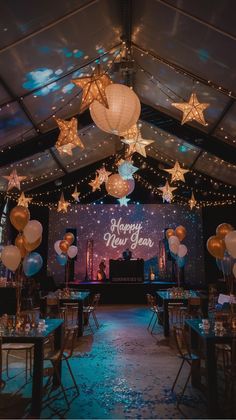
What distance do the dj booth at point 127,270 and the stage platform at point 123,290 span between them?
0.31 meters

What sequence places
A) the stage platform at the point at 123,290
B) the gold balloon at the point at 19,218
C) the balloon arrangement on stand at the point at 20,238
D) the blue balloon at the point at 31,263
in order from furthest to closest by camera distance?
the stage platform at the point at 123,290, the blue balloon at the point at 31,263, the gold balloon at the point at 19,218, the balloon arrangement on stand at the point at 20,238

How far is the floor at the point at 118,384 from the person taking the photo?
3.56m

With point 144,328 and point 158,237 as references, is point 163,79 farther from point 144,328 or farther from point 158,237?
point 158,237

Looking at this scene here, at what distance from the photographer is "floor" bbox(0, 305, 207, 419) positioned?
356 centimetres

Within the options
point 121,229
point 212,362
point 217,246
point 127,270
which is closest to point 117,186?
point 217,246

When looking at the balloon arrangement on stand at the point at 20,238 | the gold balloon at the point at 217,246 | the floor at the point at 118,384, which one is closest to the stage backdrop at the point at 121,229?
the floor at the point at 118,384

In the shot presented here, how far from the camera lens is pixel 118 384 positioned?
4.38 m

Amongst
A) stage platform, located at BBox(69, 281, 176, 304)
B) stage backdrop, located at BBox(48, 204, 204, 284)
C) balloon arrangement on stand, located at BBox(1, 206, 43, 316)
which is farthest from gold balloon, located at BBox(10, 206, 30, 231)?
stage backdrop, located at BBox(48, 204, 204, 284)

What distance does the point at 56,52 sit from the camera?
20.4ft

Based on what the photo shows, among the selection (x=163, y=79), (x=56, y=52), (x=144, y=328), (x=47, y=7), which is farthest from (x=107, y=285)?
(x=47, y=7)

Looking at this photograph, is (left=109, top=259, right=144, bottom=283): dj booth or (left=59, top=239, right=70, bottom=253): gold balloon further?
(left=109, top=259, right=144, bottom=283): dj booth

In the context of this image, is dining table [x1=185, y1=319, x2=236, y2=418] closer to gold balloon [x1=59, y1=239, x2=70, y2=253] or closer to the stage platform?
gold balloon [x1=59, y1=239, x2=70, y2=253]

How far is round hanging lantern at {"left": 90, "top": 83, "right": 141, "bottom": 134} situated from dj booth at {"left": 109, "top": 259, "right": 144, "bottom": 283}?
954 cm

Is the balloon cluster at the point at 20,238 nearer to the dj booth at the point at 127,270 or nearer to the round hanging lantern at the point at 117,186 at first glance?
the round hanging lantern at the point at 117,186
